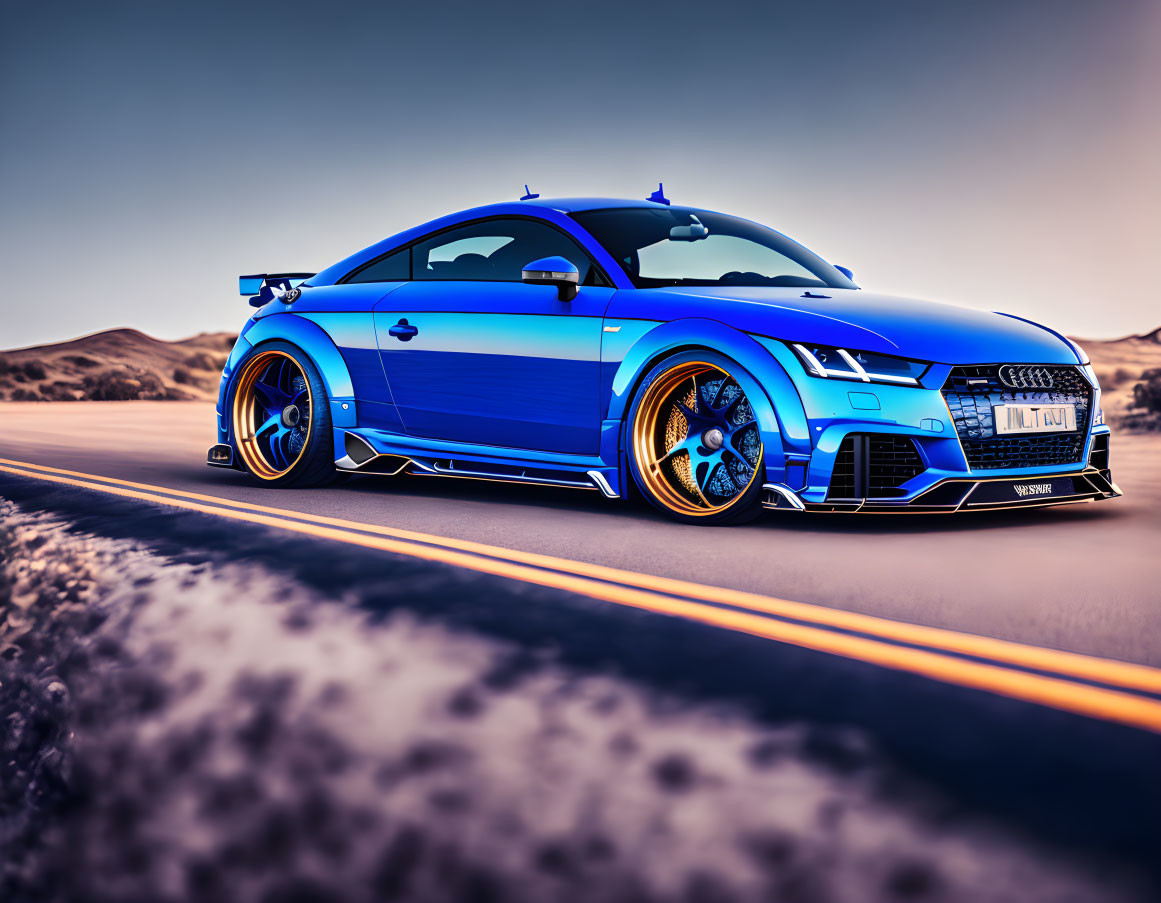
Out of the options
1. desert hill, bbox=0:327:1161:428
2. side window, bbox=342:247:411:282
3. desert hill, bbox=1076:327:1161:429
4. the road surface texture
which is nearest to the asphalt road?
the road surface texture

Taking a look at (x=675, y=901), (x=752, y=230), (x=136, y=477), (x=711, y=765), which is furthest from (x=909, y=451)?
(x=136, y=477)

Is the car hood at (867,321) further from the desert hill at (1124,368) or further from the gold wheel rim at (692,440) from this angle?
the desert hill at (1124,368)

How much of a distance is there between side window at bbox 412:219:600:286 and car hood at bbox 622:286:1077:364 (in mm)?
712

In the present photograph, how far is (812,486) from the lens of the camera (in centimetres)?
497

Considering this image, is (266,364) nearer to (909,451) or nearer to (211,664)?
(909,451)

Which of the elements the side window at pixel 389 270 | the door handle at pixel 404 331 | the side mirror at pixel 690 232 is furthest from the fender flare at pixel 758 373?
the side window at pixel 389 270

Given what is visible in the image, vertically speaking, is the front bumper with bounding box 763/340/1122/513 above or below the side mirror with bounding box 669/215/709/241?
below

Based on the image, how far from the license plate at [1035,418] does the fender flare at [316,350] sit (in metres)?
3.53

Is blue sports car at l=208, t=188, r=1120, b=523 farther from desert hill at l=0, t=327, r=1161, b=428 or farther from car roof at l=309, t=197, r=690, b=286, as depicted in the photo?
desert hill at l=0, t=327, r=1161, b=428

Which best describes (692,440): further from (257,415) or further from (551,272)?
(257,415)

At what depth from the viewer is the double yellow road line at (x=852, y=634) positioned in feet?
8.29

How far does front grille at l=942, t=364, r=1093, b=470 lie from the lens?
5035mm

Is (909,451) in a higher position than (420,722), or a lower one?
higher

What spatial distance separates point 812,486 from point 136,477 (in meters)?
4.38
